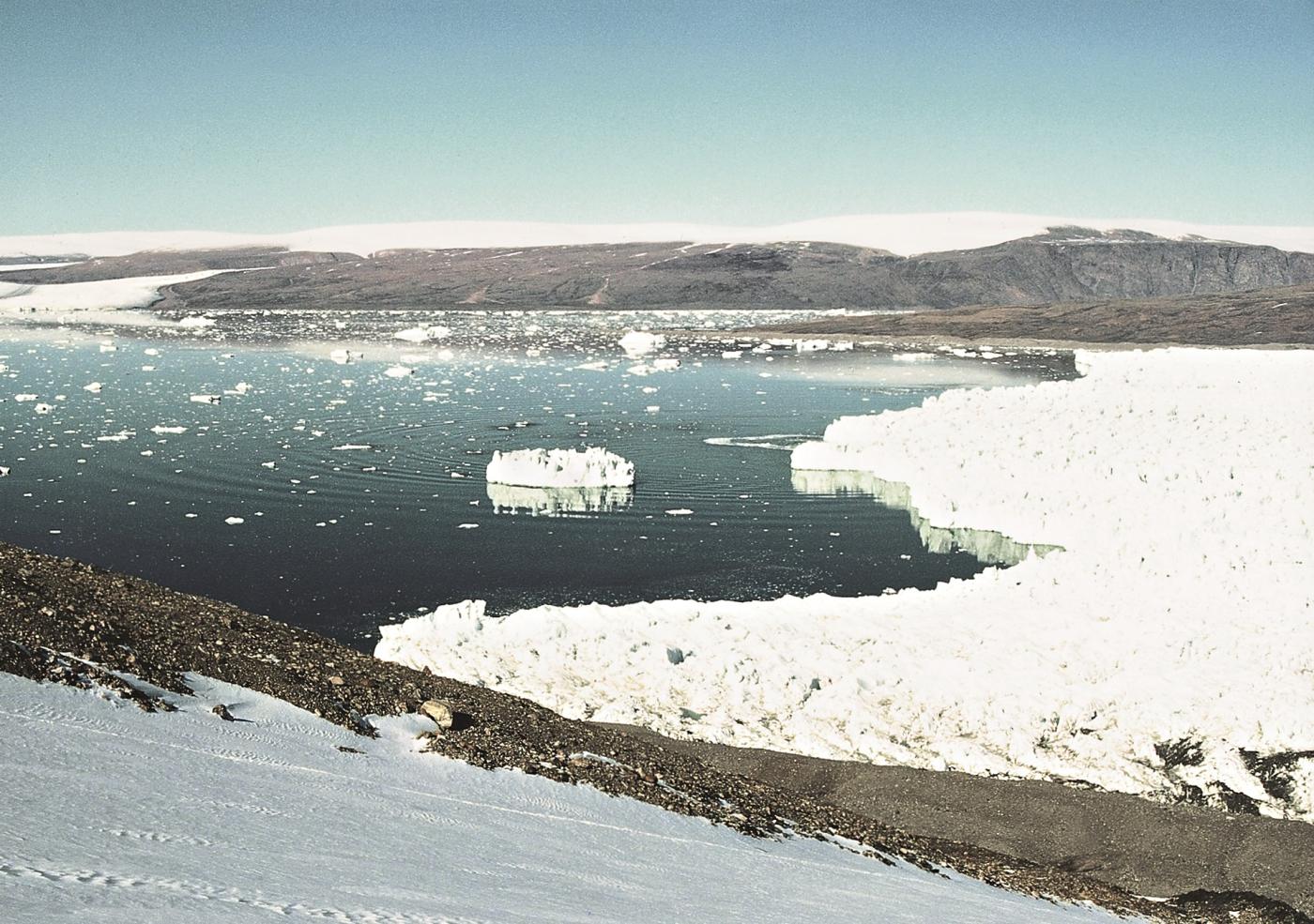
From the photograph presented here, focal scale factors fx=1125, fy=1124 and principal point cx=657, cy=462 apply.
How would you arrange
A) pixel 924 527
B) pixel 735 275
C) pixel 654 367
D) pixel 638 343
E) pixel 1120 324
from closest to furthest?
1. pixel 924 527
2. pixel 654 367
3. pixel 638 343
4. pixel 1120 324
5. pixel 735 275

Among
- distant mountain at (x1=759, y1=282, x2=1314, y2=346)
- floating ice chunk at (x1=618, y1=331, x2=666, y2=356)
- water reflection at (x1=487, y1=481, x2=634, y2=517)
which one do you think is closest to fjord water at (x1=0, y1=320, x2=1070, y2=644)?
water reflection at (x1=487, y1=481, x2=634, y2=517)

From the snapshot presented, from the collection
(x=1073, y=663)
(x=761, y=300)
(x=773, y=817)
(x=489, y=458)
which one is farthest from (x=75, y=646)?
(x=761, y=300)

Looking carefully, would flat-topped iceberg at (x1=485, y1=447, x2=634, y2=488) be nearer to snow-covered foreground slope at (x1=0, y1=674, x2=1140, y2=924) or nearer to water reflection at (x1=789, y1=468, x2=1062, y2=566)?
water reflection at (x1=789, y1=468, x2=1062, y2=566)

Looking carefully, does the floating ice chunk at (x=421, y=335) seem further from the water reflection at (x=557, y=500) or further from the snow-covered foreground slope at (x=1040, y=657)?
the snow-covered foreground slope at (x=1040, y=657)

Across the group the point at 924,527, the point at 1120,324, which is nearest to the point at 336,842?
the point at 924,527

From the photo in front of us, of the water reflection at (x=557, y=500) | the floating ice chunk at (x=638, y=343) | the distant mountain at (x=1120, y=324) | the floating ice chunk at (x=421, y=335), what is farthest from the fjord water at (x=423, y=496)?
the distant mountain at (x=1120, y=324)

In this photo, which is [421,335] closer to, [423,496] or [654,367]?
[654,367]

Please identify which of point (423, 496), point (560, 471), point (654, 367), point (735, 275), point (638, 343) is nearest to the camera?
point (423, 496)
